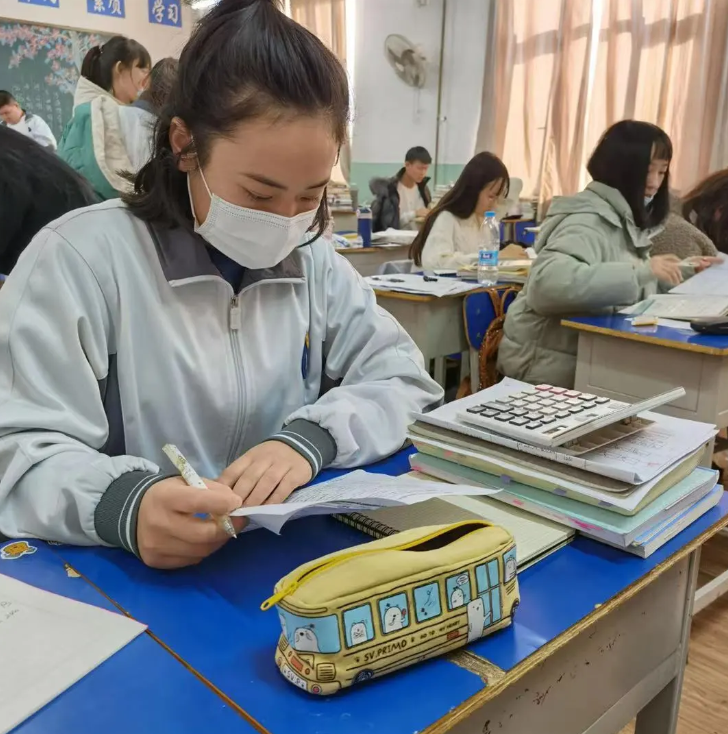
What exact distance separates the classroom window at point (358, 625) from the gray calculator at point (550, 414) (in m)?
0.36

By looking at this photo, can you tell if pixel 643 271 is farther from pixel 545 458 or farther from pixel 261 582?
pixel 261 582

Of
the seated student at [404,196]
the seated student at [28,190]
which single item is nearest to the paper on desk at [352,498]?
the seated student at [28,190]

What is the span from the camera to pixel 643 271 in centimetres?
239

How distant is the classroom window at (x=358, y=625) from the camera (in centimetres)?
51

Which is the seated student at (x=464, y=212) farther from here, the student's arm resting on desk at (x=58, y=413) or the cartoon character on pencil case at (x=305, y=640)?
the cartoon character on pencil case at (x=305, y=640)

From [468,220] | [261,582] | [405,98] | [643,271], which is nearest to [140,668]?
[261,582]

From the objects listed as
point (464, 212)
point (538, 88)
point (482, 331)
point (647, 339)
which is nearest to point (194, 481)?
point (647, 339)

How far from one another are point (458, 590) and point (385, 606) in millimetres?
67

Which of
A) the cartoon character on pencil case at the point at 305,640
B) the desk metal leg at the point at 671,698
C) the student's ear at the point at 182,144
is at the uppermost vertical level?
the student's ear at the point at 182,144

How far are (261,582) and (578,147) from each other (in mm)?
5792

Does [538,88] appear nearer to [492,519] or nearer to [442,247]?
[442,247]

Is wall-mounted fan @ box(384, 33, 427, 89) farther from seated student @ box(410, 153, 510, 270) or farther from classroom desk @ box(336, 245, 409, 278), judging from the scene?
seated student @ box(410, 153, 510, 270)

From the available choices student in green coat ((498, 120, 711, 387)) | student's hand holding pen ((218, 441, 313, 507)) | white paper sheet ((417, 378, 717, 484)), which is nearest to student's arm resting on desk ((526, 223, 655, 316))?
student in green coat ((498, 120, 711, 387))

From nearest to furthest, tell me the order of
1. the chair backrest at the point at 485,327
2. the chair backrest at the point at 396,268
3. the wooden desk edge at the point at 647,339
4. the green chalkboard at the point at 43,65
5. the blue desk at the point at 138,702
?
1. the blue desk at the point at 138,702
2. the wooden desk edge at the point at 647,339
3. the chair backrest at the point at 485,327
4. the chair backrest at the point at 396,268
5. the green chalkboard at the point at 43,65
